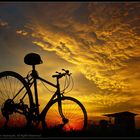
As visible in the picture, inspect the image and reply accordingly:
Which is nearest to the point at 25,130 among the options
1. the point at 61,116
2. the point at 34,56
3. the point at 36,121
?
the point at 36,121

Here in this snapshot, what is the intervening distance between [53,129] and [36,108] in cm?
81

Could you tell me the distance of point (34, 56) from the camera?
10523mm

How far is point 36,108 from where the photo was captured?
10.4 m

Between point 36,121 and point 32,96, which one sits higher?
point 32,96

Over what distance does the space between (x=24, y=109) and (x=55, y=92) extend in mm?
1137

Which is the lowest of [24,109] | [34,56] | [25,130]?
[25,130]

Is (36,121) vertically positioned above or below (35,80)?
below

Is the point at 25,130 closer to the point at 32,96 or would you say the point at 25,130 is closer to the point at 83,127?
the point at 32,96

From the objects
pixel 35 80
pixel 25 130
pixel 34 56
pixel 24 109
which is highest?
pixel 34 56

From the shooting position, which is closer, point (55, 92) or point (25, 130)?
point (25, 130)

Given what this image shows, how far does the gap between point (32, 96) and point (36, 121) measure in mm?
757

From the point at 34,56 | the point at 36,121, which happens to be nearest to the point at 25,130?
the point at 36,121

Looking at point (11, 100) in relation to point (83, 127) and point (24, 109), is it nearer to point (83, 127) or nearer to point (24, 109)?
point (24, 109)

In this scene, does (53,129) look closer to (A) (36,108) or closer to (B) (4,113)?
(A) (36,108)
